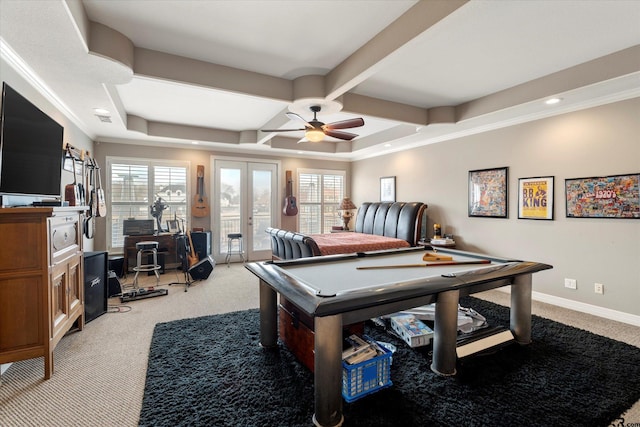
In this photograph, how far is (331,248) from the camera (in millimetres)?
4211

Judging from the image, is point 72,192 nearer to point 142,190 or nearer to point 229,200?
point 142,190

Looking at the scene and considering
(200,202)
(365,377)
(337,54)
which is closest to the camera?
(365,377)

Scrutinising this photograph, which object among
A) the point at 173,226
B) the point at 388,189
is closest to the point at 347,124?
the point at 388,189

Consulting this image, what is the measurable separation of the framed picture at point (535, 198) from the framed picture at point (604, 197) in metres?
0.19

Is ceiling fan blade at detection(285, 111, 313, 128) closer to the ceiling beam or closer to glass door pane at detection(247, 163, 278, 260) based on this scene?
the ceiling beam

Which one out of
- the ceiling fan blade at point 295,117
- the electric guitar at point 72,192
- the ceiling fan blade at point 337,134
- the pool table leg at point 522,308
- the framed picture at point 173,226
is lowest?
the pool table leg at point 522,308

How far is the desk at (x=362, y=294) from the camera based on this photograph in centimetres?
165

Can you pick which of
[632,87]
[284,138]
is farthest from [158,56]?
[632,87]

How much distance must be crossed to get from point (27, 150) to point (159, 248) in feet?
10.6

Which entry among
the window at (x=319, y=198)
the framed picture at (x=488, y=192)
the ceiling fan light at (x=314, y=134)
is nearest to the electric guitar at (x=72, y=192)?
the ceiling fan light at (x=314, y=134)

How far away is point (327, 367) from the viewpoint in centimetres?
165

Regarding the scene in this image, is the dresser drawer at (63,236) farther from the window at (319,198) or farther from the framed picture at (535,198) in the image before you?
the framed picture at (535,198)

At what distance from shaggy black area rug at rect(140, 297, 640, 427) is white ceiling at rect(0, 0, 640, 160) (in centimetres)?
242

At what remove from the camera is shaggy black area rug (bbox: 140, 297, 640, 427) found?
1733mm
